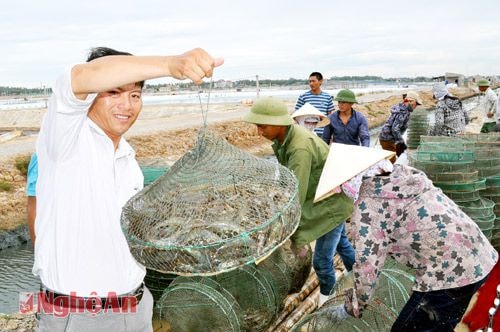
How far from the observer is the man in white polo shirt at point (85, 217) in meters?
1.42

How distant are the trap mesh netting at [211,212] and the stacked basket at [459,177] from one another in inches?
88.2

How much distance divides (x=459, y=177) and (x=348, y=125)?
142cm

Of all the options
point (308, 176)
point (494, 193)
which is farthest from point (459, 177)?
point (308, 176)

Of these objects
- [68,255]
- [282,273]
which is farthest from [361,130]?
[68,255]

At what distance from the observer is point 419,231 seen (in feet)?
6.82

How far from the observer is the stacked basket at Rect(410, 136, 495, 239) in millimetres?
3967

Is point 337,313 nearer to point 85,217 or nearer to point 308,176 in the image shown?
point 308,176

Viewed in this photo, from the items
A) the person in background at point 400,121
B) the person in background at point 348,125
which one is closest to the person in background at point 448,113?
the person in background at point 400,121

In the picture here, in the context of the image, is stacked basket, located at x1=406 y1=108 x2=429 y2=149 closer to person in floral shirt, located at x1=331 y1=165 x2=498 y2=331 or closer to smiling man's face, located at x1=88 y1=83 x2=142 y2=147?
person in floral shirt, located at x1=331 y1=165 x2=498 y2=331

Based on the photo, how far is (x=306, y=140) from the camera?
2938 millimetres

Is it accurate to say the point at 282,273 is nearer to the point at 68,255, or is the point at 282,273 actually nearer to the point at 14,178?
the point at 68,255

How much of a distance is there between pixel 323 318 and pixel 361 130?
2949 mm

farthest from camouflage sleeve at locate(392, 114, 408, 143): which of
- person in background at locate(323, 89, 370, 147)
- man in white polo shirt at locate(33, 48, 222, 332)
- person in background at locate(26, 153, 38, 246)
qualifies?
man in white polo shirt at locate(33, 48, 222, 332)

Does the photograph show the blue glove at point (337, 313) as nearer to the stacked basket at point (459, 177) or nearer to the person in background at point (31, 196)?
the person in background at point (31, 196)
